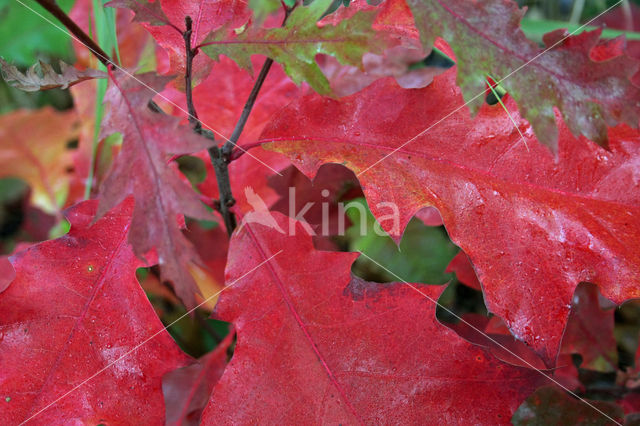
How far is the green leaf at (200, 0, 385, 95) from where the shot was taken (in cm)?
43

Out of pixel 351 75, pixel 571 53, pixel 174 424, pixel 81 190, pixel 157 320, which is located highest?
pixel 571 53

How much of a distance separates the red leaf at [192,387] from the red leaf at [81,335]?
210 mm

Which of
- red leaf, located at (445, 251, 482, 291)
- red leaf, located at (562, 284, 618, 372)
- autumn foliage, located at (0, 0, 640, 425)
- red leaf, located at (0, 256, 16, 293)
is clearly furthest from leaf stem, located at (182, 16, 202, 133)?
red leaf, located at (562, 284, 618, 372)

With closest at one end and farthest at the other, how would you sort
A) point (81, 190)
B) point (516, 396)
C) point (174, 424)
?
point (516, 396), point (174, 424), point (81, 190)

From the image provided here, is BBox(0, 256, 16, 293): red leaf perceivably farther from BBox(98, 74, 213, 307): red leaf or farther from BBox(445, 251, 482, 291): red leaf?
BBox(445, 251, 482, 291): red leaf

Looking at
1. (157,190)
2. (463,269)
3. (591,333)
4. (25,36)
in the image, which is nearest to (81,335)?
(157,190)

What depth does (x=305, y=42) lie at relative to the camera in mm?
455

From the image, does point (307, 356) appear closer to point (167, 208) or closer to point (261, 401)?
point (261, 401)


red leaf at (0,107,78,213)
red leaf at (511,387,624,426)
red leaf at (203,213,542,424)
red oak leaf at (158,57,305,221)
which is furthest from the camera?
red leaf at (0,107,78,213)

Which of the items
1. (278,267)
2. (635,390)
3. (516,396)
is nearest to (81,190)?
(278,267)

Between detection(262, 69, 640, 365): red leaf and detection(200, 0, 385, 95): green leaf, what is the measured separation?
102 millimetres

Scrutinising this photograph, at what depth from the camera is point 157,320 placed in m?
0.55

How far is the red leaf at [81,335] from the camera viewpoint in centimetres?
51

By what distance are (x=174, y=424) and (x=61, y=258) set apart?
335 millimetres
